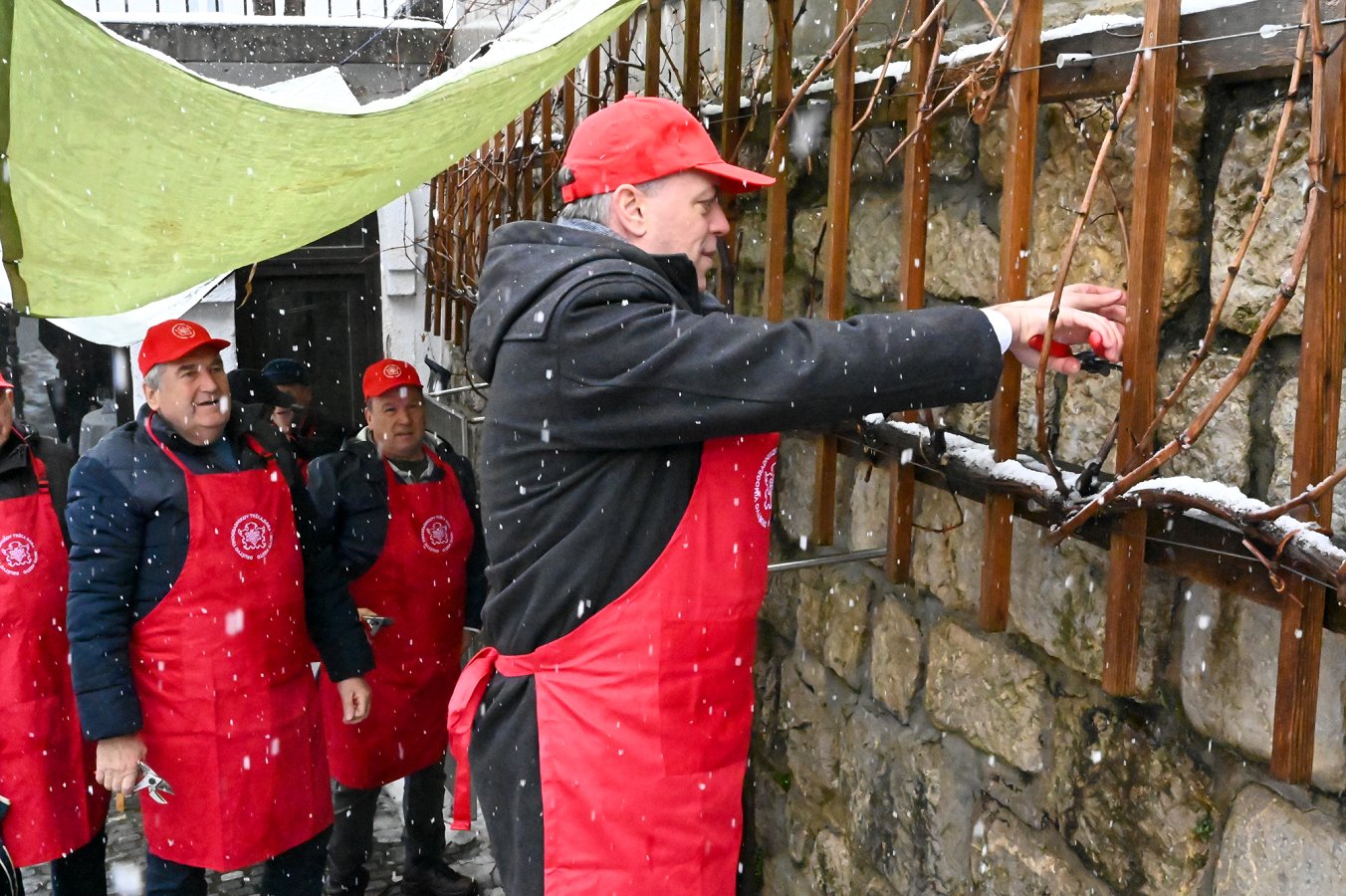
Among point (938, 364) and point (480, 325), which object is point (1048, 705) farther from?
point (480, 325)

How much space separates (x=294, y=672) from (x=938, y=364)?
2.37 meters

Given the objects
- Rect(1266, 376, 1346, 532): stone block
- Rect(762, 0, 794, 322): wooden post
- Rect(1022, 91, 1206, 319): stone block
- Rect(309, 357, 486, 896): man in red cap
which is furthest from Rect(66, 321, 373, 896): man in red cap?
Rect(1266, 376, 1346, 532): stone block

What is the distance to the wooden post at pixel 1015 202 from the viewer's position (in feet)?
6.02

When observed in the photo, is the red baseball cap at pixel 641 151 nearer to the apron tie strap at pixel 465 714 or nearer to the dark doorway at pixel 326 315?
the apron tie strap at pixel 465 714

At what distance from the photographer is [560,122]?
5023 millimetres

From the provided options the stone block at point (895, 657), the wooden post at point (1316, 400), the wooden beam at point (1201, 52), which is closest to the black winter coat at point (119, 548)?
the stone block at point (895, 657)

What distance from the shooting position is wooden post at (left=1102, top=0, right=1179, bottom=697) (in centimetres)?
159

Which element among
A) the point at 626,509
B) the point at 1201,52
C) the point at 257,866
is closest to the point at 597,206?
the point at 626,509

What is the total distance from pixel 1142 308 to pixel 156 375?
8.46 feet

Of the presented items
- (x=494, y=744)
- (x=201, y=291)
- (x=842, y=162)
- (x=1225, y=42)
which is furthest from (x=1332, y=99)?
(x=201, y=291)

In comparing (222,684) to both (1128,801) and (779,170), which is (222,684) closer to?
(779,170)

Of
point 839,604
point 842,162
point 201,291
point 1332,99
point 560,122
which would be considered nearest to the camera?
point 1332,99

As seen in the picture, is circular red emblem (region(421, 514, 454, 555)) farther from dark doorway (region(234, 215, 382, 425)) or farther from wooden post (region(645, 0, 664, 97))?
dark doorway (region(234, 215, 382, 425))

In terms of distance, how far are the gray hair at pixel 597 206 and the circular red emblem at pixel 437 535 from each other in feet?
7.42
